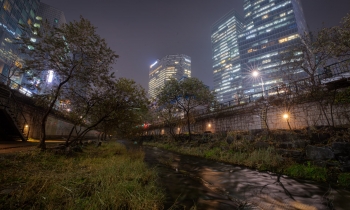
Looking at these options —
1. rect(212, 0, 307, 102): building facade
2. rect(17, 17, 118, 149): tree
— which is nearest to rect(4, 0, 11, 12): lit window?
rect(17, 17, 118, 149): tree

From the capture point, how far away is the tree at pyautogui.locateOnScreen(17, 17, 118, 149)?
1106 centimetres

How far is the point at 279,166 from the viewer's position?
Result: 1155 cm

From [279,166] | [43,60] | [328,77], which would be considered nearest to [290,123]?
[328,77]

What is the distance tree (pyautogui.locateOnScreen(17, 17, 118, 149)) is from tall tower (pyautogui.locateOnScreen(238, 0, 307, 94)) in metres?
127

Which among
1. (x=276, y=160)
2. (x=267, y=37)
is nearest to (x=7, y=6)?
(x=276, y=160)

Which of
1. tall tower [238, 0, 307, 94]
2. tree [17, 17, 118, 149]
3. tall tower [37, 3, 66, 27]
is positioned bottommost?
tree [17, 17, 118, 149]

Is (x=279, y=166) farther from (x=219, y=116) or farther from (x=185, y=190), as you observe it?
(x=219, y=116)

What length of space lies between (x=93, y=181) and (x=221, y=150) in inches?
618

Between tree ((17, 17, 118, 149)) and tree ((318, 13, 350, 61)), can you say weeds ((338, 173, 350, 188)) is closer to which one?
tree ((318, 13, 350, 61))

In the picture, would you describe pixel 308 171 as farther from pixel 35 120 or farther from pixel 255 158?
pixel 35 120

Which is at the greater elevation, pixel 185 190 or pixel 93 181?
pixel 93 181

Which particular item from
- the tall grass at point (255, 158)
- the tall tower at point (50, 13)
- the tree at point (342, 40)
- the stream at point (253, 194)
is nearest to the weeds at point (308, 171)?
the stream at point (253, 194)

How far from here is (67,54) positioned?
11.9 meters

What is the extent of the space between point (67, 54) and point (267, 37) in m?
173
